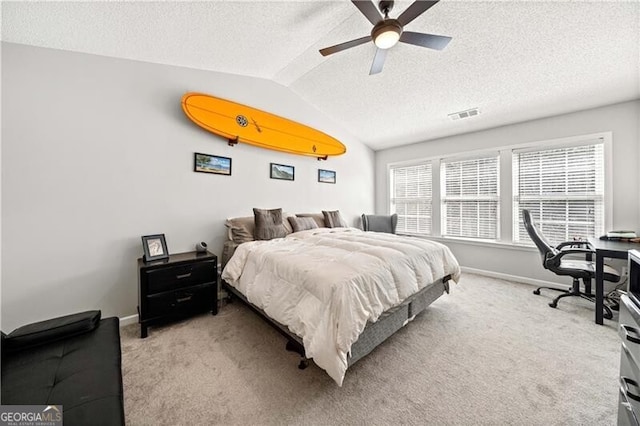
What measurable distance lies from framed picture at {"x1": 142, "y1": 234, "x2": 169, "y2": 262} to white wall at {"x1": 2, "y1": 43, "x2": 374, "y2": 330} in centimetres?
17

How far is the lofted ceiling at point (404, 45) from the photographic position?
1.91m

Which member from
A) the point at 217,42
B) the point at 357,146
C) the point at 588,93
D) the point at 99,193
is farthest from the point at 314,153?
the point at 588,93

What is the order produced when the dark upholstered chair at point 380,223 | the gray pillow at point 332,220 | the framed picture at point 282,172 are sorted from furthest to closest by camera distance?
the dark upholstered chair at point 380,223, the gray pillow at point 332,220, the framed picture at point 282,172

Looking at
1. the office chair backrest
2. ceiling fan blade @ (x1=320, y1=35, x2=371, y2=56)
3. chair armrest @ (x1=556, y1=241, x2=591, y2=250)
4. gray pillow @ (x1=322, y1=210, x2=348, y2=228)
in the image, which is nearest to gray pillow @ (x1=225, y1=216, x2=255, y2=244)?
gray pillow @ (x1=322, y1=210, x2=348, y2=228)

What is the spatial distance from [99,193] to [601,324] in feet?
17.2

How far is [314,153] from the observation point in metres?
4.03

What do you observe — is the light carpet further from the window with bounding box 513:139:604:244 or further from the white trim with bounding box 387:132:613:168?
the white trim with bounding box 387:132:613:168

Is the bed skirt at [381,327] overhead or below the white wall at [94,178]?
below

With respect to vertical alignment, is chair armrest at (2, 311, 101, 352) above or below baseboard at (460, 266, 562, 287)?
above

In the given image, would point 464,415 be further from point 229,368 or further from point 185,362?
point 185,362

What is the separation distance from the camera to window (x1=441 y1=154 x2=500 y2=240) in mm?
3916

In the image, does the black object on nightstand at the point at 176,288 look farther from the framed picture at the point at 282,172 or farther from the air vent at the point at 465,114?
the air vent at the point at 465,114

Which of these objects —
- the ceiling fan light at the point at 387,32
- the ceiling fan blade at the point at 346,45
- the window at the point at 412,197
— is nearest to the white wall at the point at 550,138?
the window at the point at 412,197

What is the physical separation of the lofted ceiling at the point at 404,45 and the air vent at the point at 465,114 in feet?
0.31
